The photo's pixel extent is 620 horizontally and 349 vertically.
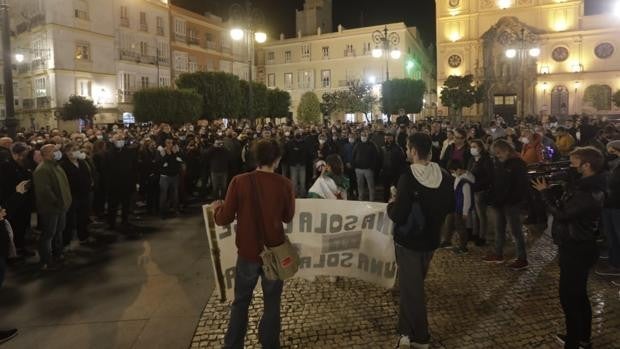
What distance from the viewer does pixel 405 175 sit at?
15.0 feet

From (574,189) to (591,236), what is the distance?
47 cm

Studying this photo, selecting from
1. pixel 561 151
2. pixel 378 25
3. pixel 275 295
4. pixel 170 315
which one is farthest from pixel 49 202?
pixel 378 25

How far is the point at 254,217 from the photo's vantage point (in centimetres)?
420

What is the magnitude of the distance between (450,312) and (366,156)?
692 centimetres

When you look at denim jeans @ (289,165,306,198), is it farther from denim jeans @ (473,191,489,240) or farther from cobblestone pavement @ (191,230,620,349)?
cobblestone pavement @ (191,230,620,349)

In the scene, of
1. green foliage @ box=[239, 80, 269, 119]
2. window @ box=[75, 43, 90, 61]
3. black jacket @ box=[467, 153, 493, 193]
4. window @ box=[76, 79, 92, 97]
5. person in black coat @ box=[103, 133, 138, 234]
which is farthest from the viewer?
green foliage @ box=[239, 80, 269, 119]

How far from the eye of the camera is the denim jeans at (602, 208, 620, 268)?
728cm

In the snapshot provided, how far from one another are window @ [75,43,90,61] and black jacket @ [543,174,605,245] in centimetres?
4243

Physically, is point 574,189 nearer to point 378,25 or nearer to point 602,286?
point 602,286

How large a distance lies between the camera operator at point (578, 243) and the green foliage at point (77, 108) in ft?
122

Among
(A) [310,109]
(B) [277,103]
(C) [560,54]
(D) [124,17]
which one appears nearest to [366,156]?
(B) [277,103]

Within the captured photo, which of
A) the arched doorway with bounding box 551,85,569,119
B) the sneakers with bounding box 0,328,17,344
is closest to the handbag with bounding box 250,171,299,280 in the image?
the sneakers with bounding box 0,328,17,344

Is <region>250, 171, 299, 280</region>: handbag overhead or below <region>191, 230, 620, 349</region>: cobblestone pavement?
overhead

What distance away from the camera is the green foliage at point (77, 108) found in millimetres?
35625
